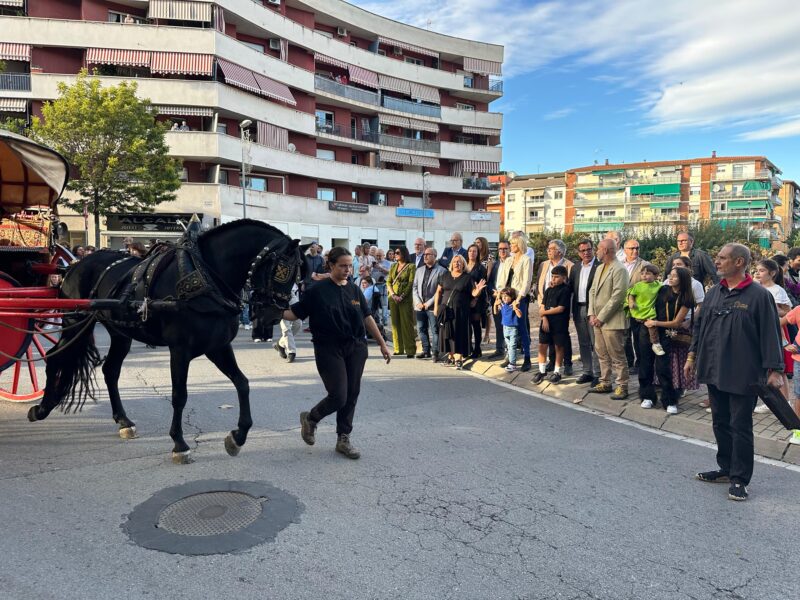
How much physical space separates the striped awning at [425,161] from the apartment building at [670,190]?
53.2m

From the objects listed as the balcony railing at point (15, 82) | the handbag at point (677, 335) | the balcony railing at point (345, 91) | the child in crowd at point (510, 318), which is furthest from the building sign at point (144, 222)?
the handbag at point (677, 335)

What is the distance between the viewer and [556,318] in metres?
7.87

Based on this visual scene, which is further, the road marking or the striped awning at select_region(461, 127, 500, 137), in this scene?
the striped awning at select_region(461, 127, 500, 137)

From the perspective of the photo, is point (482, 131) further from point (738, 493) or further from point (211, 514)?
point (211, 514)

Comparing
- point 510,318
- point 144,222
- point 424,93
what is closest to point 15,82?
point 144,222

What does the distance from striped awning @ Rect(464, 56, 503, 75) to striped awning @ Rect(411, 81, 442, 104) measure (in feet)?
13.6

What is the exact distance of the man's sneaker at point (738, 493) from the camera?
165 inches

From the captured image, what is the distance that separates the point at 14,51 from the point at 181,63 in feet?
→ 25.2

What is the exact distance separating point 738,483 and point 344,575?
314 centimetres

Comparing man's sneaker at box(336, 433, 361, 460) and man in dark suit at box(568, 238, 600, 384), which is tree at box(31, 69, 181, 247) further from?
man's sneaker at box(336, 433, 361, 460)

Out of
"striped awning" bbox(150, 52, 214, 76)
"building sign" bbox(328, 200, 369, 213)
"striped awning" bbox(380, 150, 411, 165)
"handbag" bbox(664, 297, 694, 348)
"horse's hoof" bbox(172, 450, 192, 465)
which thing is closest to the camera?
"horse's hoof" bbox(172, 450, 192, 465)

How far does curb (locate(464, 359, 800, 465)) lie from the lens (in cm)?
530

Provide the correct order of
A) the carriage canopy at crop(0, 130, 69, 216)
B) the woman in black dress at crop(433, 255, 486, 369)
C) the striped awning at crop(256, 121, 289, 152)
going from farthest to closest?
the striped awning at crop(256, 121, 289, 152), the woman in black dress at crop(433, 255, 486, 369), the carriage canopy at crop(0, 130, 69, 216)

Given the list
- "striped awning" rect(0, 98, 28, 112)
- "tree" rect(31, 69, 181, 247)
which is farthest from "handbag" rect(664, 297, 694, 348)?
"striped awning" rect(0, 98, 28, 112)
